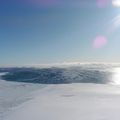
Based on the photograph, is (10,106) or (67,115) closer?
(67,115)

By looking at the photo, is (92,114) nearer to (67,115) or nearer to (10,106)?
(67,115)

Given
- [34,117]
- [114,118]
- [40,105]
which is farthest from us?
[40,105]

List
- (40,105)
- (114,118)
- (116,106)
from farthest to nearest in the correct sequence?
(40,105) → (116,106) → (114,118)

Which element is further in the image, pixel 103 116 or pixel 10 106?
pixel 10 106

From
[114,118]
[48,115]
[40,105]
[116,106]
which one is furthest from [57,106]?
[114,118]

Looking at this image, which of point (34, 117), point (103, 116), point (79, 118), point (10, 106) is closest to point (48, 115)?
point (34, 117)

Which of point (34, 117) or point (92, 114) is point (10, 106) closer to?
point (34, 117)

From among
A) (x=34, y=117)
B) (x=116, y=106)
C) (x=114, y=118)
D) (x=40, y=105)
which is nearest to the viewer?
(x=114, y=118)

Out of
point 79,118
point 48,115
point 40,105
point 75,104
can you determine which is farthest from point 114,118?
point 40,105
